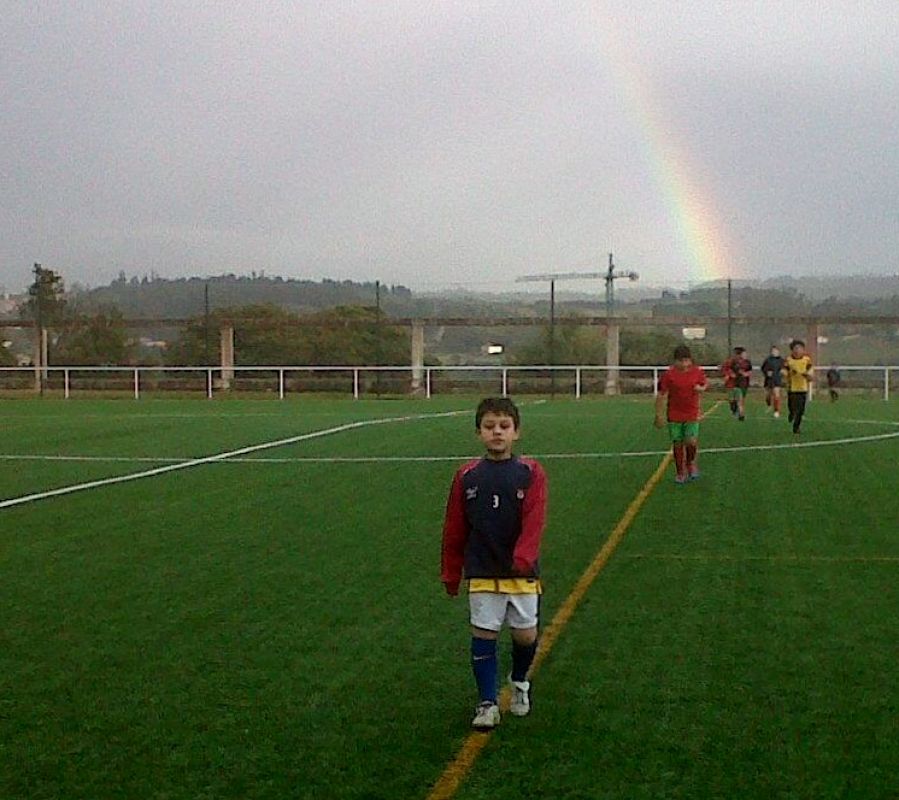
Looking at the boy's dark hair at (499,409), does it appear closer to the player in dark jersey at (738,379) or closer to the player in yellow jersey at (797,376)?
the player in yellow jersey at (797,376)

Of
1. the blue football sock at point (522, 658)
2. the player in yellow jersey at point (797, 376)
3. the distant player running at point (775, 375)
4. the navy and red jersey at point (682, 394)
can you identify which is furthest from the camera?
the distant player running at point (775, 375)

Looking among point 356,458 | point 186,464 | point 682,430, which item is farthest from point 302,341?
point 682,430

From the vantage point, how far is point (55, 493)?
53.1ft

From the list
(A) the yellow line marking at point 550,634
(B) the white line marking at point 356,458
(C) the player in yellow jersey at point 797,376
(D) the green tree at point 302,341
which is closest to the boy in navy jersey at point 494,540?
(A) the yellow line marking at point 550,634

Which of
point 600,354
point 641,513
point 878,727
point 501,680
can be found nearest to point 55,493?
point 641,513

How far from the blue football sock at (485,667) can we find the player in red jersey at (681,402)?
1042 cm

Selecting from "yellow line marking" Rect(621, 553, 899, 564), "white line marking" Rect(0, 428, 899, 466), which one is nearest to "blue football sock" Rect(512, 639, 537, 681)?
"yellow line marking" Rect(621, 553, 899, 564)

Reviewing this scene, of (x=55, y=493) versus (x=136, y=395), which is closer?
(x=55, y=493)

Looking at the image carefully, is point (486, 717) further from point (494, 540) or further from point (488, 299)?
point (488, 299)

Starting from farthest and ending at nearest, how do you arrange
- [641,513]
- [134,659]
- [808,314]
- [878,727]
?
[808,314] < [641,513] < [134,659] < [878,727]

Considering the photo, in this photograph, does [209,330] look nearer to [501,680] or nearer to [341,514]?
[341,514]

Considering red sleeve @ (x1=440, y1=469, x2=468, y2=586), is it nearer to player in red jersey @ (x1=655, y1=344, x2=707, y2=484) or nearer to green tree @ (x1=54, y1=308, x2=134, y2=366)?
player in red jersey @ (x1=655, y1=344, x2=707, y2=484)

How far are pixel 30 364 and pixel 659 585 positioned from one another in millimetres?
45639

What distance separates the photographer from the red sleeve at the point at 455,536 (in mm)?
6445
